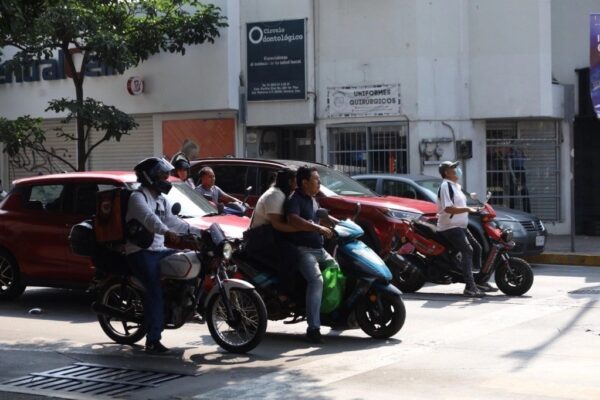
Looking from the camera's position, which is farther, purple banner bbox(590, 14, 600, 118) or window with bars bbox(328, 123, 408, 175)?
window with bars bbox(328, 123, 408, 175)

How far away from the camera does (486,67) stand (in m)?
22.1

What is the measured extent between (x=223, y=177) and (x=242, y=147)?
27.7ft

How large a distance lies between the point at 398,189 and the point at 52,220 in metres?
6.83

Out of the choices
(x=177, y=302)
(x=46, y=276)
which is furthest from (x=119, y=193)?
(x=46, y=276)

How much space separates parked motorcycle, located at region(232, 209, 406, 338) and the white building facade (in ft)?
41.1

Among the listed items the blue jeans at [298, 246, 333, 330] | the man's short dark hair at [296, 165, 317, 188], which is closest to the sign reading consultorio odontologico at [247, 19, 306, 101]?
the man's short dark hair at [296, 165, 317, 188]

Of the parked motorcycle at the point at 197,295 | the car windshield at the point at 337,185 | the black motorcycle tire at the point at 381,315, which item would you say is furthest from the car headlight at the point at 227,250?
the car windshield at the point at 337,185

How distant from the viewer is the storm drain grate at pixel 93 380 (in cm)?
771

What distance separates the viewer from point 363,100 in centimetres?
2219

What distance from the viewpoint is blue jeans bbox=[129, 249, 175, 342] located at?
884cm

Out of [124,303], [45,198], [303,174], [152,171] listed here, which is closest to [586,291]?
[303,174]

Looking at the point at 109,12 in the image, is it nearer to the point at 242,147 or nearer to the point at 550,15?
the point at 242,147

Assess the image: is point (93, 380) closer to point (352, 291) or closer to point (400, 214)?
point (352, 291)

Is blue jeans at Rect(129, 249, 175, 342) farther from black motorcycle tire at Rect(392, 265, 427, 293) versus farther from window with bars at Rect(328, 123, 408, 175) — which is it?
window with bars at Rect(328, 123, 408, 175)
